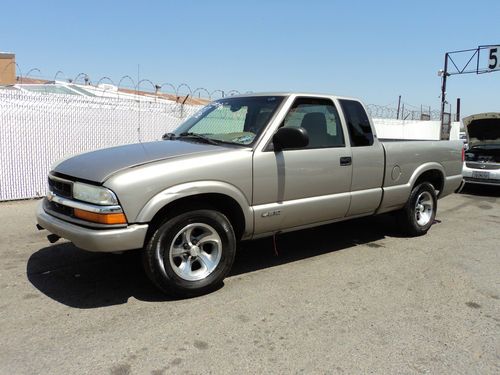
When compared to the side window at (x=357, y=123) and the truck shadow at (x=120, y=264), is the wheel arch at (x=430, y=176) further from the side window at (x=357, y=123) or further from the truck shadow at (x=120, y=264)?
the side window at (x=357, y=123)

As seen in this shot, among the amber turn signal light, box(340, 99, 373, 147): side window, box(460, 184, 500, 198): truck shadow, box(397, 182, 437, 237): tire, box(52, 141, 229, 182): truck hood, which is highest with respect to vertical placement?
box(340, 99, 373, 147): side window

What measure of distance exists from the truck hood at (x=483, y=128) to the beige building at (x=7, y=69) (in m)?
18.0

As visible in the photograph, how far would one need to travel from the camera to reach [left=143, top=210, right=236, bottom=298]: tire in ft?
12.9

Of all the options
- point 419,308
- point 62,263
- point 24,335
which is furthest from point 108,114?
point 419,308

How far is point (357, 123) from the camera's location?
18.4ft

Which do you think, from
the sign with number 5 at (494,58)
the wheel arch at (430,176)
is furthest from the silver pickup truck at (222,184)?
the sign with number 5 at (494,58)

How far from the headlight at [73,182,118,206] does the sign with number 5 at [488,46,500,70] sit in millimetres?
28028

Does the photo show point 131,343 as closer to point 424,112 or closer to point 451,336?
point 451,336

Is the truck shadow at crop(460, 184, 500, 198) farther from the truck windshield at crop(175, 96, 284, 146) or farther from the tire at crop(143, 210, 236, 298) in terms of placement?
the tire at crop(143, 210, 236, 298)

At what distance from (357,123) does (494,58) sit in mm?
25137

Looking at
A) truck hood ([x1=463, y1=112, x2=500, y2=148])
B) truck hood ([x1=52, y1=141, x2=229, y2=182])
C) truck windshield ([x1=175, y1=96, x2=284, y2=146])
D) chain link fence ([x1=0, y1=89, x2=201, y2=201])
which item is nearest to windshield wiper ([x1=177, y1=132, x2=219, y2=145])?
truck windshield ([x1=175, y1=96, x2=284, y2=146])

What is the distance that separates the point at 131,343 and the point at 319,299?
1.75 meters

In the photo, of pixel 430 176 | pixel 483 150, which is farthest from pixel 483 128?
pixel 430 176

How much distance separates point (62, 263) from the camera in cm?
502
